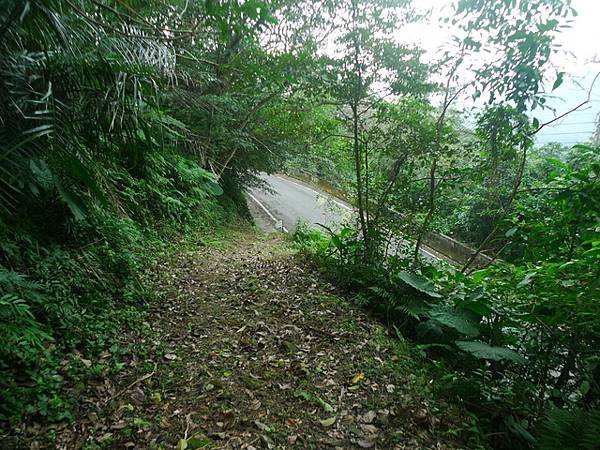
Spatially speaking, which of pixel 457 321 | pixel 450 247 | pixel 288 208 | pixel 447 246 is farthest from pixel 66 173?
pixel 288 208

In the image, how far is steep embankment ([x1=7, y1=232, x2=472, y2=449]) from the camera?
201cm

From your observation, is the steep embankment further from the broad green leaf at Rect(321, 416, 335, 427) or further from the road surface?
the road surface

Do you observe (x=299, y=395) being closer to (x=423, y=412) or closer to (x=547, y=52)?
(x=423, y=412)

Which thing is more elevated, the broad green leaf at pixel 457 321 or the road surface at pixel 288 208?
the broad green leaf at pixel 457 321

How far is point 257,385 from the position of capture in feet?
8.20

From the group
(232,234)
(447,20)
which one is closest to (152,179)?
(232,234)

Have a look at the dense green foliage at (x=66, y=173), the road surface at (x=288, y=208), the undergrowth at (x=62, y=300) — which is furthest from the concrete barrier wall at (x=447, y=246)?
the dense green foliage at (x=66, y=173)

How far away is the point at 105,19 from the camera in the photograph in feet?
9.32

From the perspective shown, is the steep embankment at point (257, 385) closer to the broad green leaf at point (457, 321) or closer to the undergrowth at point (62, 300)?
the undergrowth at point (62, 300)

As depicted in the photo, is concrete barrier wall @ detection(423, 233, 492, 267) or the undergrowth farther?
concrete barrier wall @ detection(423, 233, 492, 267)

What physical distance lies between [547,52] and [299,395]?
3.64 meters

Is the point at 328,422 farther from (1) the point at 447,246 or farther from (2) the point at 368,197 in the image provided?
(1) the point at 447,246

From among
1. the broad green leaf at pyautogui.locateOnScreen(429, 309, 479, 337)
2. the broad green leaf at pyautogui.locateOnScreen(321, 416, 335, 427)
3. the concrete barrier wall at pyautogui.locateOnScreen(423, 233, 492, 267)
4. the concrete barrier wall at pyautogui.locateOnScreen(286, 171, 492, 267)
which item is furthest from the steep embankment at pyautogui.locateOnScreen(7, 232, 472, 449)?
the concrete barrier wall at pyautogui.locateOnScreen(423, 233, 492, 267)

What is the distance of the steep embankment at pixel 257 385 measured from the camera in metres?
2.01
